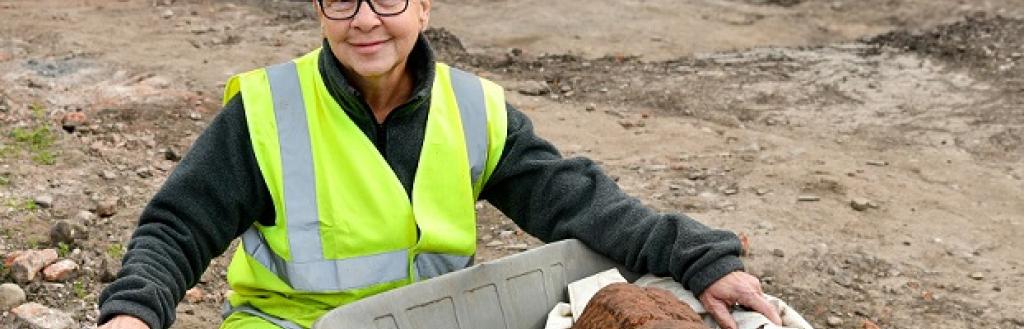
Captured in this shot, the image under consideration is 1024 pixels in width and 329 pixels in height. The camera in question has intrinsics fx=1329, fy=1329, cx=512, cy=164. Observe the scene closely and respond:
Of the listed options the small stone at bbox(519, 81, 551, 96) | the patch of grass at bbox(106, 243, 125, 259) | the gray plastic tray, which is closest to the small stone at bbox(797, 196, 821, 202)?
the small stone at bbox(519, 81, 551, 96)

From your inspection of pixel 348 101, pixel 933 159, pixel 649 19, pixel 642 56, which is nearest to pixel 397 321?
pixel 348 101

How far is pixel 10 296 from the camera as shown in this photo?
4.34 m

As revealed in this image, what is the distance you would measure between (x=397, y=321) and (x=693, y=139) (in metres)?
4.27

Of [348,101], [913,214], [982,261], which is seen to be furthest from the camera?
[913,214]

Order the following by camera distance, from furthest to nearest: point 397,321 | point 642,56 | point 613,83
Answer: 1. point 642,56
2. point 613,83
3. point 397,321

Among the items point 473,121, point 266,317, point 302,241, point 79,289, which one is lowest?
point 79,289

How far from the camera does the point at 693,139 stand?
23.0 ft

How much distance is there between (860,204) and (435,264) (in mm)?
3124

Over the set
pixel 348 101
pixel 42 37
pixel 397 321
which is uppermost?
pixel 348 101

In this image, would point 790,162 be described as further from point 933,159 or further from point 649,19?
point 649,19

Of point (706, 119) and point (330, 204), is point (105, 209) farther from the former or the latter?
point (706, 119)

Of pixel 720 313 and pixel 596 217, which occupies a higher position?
pixel 596 217

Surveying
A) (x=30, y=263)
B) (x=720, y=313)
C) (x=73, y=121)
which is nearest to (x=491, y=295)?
(x=720, y=313)

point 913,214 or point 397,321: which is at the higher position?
point 397,321
